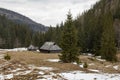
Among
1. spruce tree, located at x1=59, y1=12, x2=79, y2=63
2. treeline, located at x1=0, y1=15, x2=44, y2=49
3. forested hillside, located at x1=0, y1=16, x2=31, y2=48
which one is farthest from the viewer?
forested hillside, located at x1=0, y1=16, x2=31, y2=48

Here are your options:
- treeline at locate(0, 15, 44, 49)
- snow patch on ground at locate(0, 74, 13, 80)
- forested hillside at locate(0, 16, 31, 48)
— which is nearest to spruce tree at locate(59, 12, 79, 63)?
snow patch on ground at locate(0, 74, 13, 80)

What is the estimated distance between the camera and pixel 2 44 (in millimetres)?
176500

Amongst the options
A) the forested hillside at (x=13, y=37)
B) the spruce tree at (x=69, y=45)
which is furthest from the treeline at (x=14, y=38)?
the spruce tree at (x=69, y=45)

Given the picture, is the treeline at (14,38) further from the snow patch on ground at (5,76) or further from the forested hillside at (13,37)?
the snow patch on ground at (5,76)

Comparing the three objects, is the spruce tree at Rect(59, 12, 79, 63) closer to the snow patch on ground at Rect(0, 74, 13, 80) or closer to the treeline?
the snow patch on ground at Rect(0, 74, 13, 80)

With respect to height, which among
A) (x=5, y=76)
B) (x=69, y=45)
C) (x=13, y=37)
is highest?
(x=13, y=37)

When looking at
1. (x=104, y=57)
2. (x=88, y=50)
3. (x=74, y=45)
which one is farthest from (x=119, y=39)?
(x=74, y=45)

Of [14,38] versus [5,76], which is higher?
[14,38]

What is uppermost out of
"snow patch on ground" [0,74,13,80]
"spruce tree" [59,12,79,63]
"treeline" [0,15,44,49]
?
"treeline" [0,15,44,49]

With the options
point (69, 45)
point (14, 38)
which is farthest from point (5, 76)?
point (14, 38)

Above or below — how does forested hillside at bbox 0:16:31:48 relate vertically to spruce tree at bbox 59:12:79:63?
above

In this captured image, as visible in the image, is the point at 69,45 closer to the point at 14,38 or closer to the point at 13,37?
the point at 14,38

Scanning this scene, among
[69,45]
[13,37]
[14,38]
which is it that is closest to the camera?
[69,45]

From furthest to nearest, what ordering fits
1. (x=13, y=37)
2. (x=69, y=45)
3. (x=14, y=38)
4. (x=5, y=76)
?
(x=13, y=37) < (x=14, y=38) < (x=69, y=45) < (x=5, y=76)
